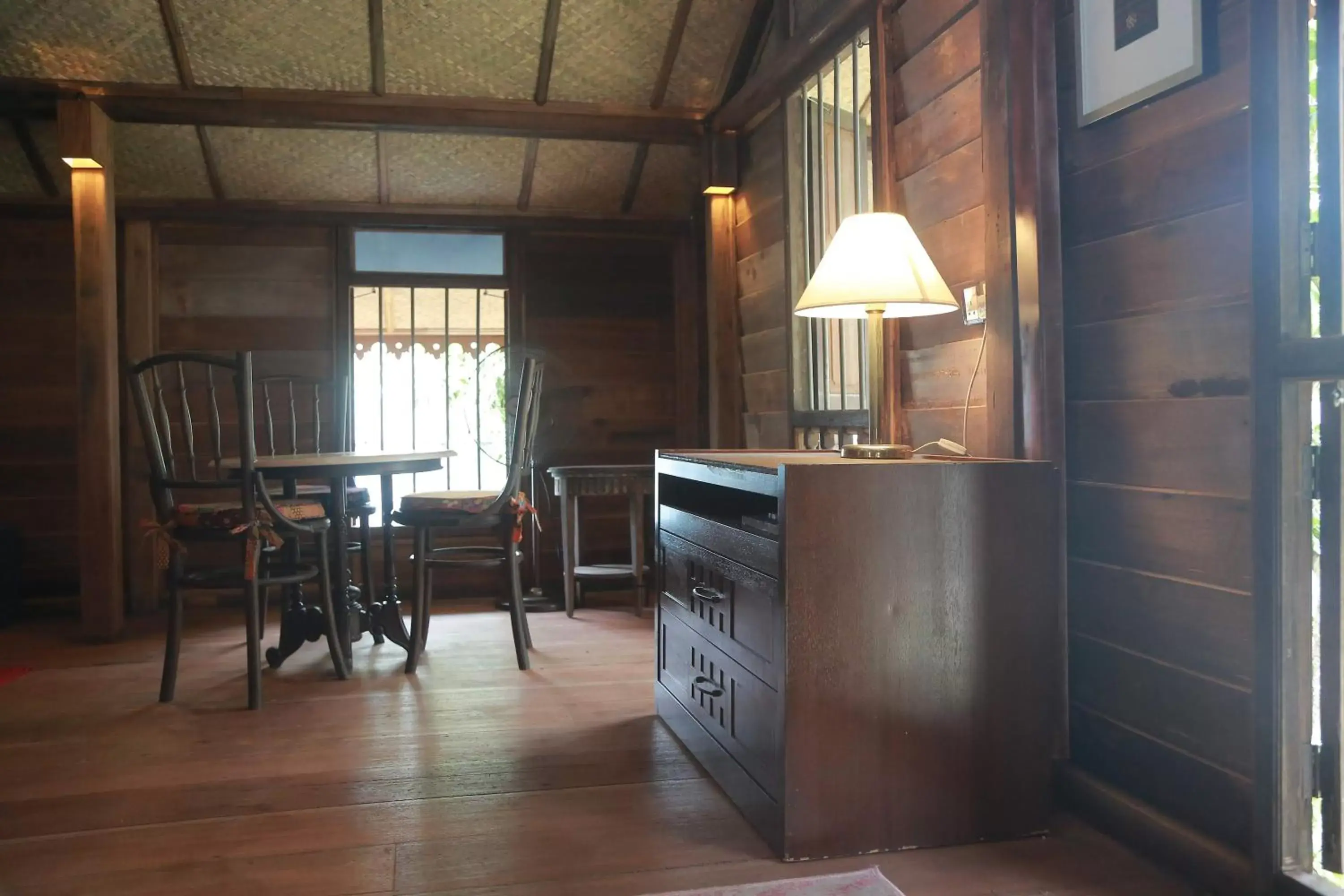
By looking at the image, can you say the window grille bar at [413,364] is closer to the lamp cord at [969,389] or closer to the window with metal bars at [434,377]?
the window with metal bars at [434,377]

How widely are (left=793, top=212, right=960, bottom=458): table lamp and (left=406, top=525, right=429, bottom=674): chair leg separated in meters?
1.66

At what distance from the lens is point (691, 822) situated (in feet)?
6.71

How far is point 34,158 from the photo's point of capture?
14.3 ft

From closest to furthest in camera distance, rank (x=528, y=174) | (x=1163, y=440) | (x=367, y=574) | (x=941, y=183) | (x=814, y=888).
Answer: (x=814, y=888) < (x=1163, y=440) < (x=941, y=183) < (x=367, y=574) < (x=528, y=174)

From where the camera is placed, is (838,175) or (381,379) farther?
(381,379)

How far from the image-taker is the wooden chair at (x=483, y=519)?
10.9ft

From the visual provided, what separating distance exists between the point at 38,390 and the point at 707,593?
3.87 metres

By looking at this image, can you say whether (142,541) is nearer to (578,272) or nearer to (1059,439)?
(578,272)

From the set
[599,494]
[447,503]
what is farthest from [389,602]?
[599,494]

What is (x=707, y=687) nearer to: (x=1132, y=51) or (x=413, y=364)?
(x=1132, y=51)

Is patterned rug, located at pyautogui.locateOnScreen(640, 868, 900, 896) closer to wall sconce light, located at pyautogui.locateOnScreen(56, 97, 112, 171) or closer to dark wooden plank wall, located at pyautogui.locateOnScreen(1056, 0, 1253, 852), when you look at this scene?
dark wooden plank wall, located at pyautogui.locateOnScreen(1056, 0, 1253, 852)

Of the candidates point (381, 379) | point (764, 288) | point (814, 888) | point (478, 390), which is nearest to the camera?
point (814, 888)

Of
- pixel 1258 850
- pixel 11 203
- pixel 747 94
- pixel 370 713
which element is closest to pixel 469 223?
pixel 747 94

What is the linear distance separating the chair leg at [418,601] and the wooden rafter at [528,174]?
1957mm
